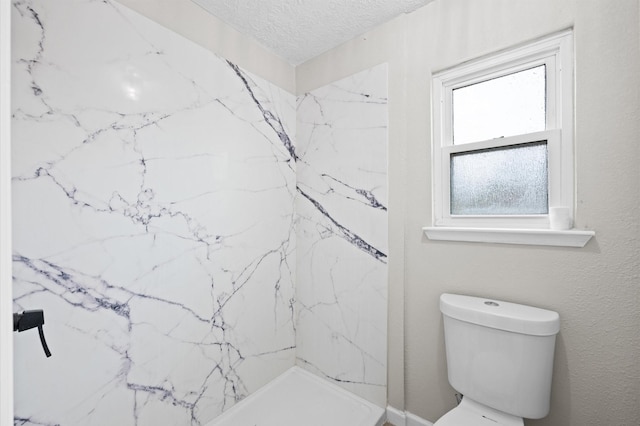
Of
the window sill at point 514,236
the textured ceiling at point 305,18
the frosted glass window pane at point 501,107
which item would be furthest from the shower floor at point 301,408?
the textured ceiling at point 305,18

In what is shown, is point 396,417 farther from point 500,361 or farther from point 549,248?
point 549,248

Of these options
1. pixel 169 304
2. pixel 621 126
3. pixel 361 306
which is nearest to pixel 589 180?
pixel 621 126

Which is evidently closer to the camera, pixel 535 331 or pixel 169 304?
pixel 535 331

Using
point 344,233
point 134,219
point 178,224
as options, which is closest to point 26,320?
point 134,219

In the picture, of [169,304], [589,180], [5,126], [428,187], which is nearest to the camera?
[5,126]

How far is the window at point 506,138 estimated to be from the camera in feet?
4.03

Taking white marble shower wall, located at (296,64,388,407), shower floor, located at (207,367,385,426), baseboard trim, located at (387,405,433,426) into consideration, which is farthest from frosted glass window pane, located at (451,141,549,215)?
shower floor, located at (207,367,385,426)

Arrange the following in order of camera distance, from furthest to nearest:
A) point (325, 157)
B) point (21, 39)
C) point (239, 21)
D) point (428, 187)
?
1. point (325, 157)
2. point (239, 21)
3. point (428, 187)
4. point (21, 39)

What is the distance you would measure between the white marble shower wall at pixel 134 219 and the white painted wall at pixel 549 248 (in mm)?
830

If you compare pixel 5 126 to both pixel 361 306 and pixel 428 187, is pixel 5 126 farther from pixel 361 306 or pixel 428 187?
pixel 361 306

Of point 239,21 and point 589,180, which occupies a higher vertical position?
point 239,21

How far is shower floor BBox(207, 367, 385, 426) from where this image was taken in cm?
158

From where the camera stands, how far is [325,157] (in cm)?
190

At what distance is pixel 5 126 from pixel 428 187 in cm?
148
